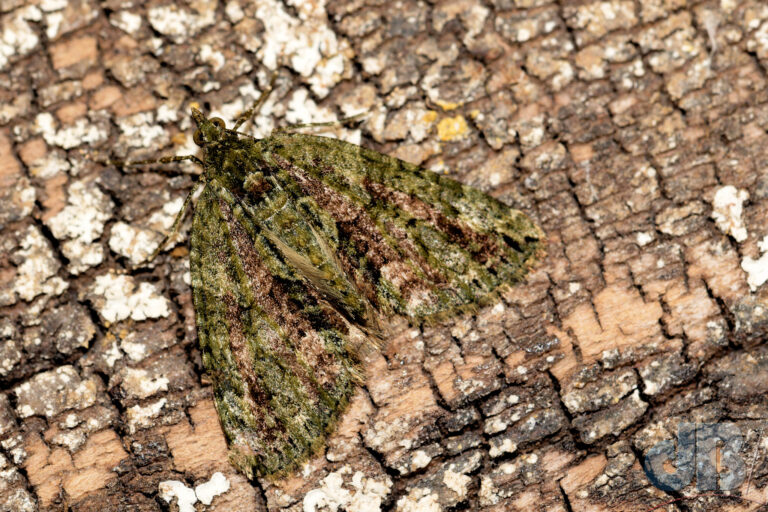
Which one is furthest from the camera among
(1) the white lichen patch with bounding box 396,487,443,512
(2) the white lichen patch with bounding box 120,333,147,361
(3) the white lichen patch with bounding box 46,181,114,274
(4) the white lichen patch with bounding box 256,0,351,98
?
(4) the white lichen patch with bounding box 256,0,351,98

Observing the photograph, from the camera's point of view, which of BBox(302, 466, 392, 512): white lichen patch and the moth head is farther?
the moth head

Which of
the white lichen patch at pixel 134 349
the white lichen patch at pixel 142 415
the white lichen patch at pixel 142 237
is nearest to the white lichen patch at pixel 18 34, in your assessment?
the white lichen patch at pixel 142 237

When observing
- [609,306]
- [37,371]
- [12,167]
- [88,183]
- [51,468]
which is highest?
[12,167]

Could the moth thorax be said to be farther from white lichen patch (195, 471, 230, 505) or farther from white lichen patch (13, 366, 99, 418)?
white lichen patch (195, 471, 230, 505)

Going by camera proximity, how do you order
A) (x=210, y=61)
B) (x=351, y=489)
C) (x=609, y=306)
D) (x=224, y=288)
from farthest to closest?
(x=210, y=61)
(x=224, y=288)
(x=609, y=306)
(x=351, y=489)

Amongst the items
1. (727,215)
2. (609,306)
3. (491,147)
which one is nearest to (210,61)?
(491,147)

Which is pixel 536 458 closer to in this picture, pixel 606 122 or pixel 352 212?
pixel 352 212

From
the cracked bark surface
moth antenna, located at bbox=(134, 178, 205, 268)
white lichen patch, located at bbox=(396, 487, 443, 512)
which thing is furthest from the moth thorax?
white lichen patch, located at bbox=(396, 487, 443, 512)
